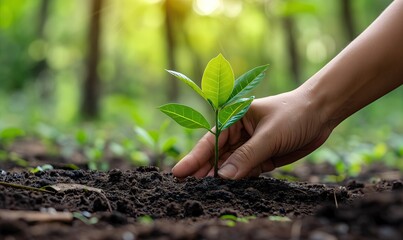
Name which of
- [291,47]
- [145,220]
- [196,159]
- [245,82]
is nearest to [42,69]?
[291,47]

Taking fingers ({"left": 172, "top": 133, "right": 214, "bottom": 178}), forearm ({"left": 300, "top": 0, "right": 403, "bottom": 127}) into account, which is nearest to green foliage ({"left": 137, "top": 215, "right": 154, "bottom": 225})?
fingers ({"left": 172, "top": 133, "right": 214, "bottom": 178})

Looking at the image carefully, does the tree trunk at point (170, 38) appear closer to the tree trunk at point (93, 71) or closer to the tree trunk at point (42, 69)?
the tree trunk at point (42, 69)

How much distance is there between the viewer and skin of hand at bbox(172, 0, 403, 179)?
82.4 inches

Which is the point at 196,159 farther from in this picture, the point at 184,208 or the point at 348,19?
the point at 348,19

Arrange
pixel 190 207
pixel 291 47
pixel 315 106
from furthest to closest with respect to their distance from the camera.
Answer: pixel 291 47 → pixel 315 106 → pixel 190 207

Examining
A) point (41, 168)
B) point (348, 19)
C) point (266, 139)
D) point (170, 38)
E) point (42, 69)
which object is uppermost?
point (170, 38)

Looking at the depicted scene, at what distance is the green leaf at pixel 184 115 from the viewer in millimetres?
1963

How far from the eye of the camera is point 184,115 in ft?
6.55

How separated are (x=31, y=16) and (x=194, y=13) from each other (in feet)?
25.9

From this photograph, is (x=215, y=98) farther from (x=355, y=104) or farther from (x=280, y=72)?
(x=280, y=72)

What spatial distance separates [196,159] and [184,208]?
0.61m

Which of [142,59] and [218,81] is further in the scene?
[142,59]

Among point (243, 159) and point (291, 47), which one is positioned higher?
point (291, 47)

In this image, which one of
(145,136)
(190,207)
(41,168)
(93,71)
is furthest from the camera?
(93,71)
